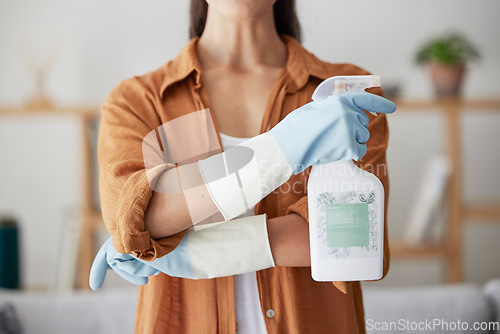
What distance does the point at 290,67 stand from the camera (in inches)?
34.5

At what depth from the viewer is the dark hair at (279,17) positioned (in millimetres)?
969

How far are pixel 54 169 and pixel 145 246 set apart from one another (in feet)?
6.46

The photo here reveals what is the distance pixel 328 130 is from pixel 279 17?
1.33 feet

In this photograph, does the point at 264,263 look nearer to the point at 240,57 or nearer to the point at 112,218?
the point at 112,218

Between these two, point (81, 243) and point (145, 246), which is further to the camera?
point (81, 243)

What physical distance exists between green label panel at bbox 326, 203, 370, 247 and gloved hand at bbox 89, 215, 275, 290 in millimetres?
111

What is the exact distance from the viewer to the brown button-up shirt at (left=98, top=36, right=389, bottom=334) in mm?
765

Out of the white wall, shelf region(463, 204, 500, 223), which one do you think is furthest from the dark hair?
shelf region(463, 204, 500, 223)

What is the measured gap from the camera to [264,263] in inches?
28.9

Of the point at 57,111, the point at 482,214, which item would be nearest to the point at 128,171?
the point at 57,111

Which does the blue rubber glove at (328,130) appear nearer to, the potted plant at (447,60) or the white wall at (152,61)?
the potted plant at (447,60)

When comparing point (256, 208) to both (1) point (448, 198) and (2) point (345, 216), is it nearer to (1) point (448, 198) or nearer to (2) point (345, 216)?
(2) point (345, 216)

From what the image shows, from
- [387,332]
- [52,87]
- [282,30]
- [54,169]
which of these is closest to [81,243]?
[54,169]

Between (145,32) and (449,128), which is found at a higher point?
(145,32)
